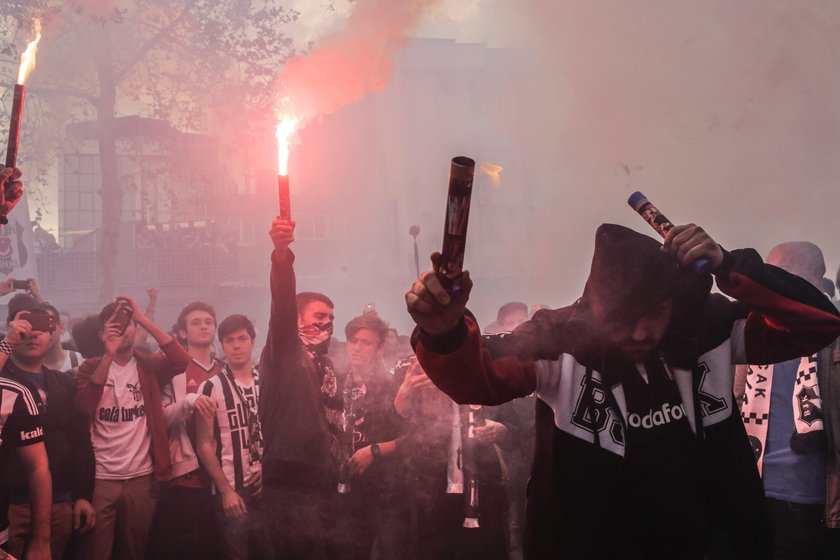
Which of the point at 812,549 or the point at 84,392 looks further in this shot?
the point at 84,392

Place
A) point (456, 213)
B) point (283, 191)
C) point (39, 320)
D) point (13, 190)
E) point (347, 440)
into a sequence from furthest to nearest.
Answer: point (347, 440)
point (39, 320)
point (283, 191)
point (13, 190)
point (456, 213)

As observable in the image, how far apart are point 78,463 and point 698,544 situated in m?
3.80

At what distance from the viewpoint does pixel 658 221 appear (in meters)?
2.45

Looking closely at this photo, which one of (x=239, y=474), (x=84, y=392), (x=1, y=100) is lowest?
(x=239, y=474)

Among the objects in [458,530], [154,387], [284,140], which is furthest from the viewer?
[154,387]

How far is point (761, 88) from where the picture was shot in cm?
637

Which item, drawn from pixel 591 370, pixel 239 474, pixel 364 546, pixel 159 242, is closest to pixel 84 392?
pixel 239 474

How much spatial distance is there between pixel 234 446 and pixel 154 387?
2.39ft

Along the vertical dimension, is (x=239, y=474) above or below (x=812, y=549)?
above

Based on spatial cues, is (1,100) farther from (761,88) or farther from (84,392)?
(761,88)

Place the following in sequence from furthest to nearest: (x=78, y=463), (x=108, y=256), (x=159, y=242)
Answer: (x=159, y=242) < (x=108, y=256) < (x=78, y=463)

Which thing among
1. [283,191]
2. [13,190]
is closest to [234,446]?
[283,191]

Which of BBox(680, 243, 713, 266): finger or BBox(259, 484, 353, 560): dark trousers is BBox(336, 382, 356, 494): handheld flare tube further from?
BBox(680, 243, 713, 266): finger

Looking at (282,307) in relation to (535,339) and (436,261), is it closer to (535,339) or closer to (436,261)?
(535,339)
